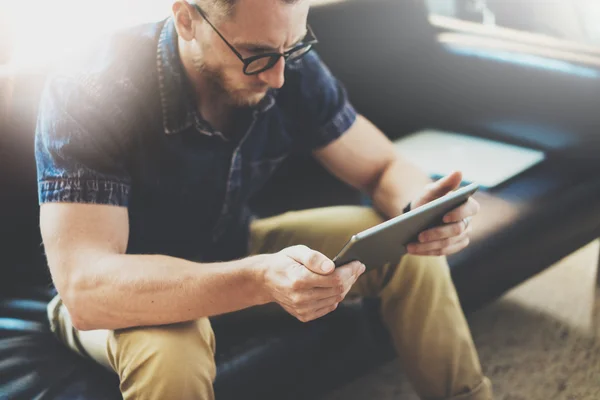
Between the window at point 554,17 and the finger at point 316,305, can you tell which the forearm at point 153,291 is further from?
the window at point 554,17

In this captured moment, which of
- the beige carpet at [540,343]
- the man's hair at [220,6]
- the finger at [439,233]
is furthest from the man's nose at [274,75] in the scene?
the beige carpet at [540,343]

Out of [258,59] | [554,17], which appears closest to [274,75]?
[258,59]

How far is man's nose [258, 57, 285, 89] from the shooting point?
3.92ft

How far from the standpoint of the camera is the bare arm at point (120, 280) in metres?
1.09

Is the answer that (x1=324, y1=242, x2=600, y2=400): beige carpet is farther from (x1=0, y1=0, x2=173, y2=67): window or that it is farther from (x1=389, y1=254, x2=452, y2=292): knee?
(x1=0, y1=0, x2=173, y2=67): window

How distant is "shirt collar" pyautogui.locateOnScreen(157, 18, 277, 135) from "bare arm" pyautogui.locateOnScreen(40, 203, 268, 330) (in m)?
0.21

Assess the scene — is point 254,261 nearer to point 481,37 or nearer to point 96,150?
point 96,150

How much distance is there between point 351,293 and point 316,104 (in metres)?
0.38

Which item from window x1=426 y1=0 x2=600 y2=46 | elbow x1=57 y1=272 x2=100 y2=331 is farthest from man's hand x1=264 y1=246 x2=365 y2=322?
window x1=426 y1=0 x2=600 y2=46

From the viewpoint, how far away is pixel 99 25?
1600mm

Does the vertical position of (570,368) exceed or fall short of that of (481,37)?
it falls short

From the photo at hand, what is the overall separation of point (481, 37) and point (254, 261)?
1221 millimetres

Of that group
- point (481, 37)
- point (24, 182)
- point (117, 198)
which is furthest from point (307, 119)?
point (481, 37)

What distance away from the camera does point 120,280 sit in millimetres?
1092
